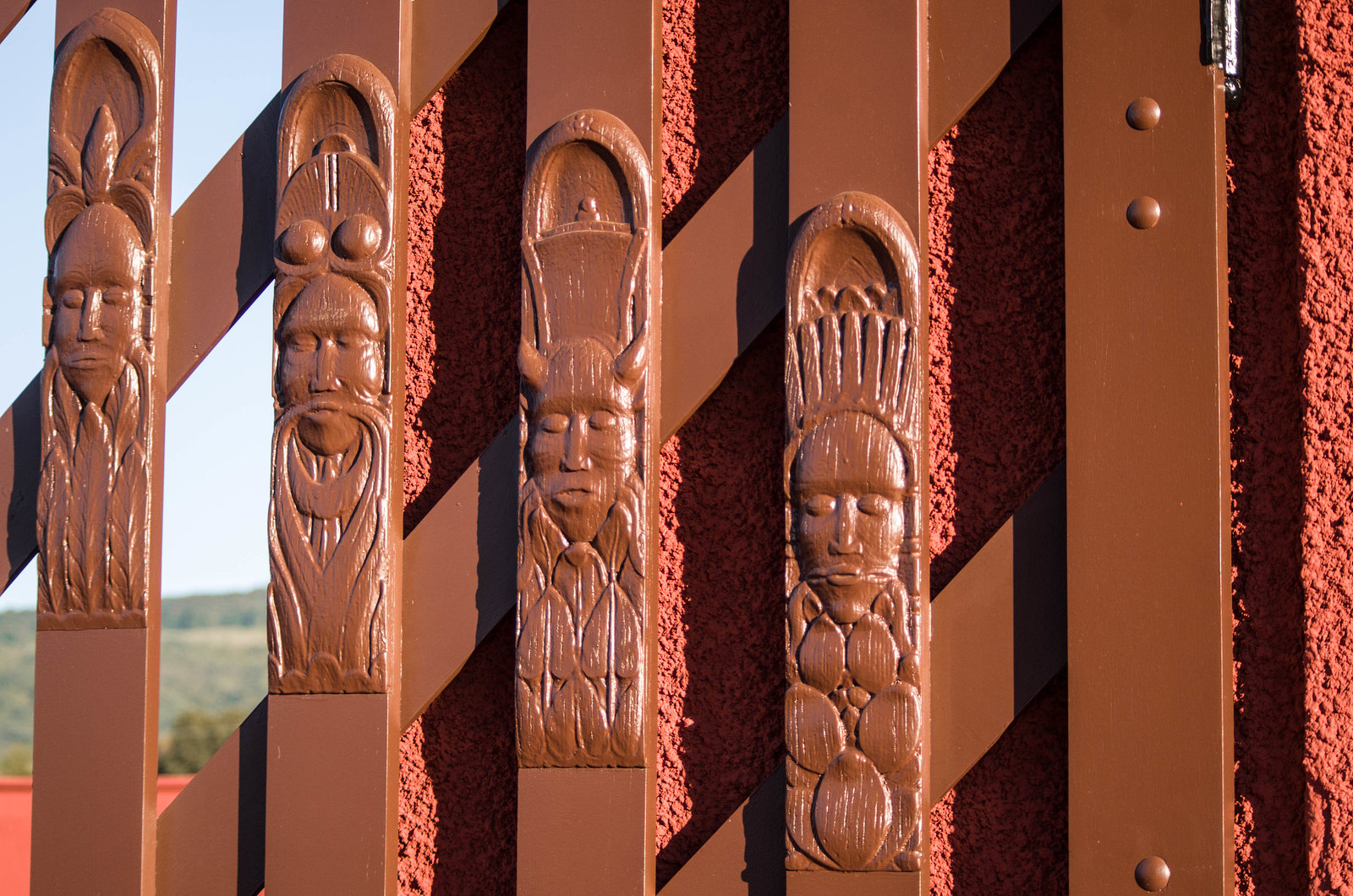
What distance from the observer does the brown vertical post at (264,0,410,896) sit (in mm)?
1190

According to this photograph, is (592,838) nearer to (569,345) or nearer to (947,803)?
(947,803)

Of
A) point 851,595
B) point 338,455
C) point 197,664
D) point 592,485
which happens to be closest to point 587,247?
point 592,485

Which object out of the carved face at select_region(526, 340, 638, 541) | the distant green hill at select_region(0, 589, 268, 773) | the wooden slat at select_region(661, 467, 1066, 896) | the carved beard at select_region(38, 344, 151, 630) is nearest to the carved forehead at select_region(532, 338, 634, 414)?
the carved face at select_region(526, 340, 638, 541)

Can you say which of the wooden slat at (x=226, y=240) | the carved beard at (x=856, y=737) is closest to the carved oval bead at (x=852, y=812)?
the carved beard at (x=856, y=737)

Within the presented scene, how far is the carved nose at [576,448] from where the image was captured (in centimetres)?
116

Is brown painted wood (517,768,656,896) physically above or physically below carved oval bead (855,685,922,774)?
below

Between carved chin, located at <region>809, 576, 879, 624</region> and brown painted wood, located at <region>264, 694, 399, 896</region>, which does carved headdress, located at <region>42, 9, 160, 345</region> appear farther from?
carved chin, located at <region>809, 576, 879, 624</region>

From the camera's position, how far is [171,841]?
125 centimetres

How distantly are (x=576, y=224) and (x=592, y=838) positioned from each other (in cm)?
66

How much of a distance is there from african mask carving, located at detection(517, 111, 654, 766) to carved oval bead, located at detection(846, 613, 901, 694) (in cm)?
22

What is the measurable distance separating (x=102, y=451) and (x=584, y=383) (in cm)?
60

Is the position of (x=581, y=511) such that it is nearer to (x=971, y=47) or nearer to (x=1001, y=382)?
(x=1001, y=382)

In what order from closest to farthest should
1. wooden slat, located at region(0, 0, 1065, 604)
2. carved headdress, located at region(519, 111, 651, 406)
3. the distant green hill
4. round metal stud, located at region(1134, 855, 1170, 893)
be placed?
round metal stud, located at region(1134, 855, 1170, 893)
carved headdress, located at region(519, 111, 651, 406)
wooden slat, located at region(0, 0, 1065, 604)
the distant green hill

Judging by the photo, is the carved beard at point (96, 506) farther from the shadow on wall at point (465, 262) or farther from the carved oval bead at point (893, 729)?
the carved oval bead at point (893, 729)
